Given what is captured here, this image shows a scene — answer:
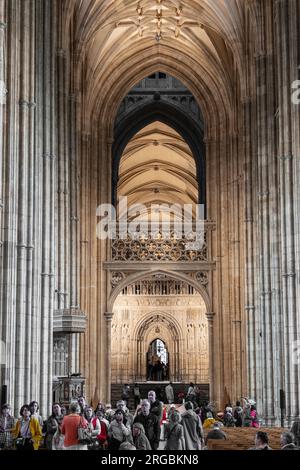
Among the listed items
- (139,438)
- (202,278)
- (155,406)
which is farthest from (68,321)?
(139,438)

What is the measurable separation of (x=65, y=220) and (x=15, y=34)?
1165 centimetres

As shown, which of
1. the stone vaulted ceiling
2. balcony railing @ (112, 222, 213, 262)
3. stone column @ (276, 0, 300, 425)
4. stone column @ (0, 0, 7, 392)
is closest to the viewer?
stone column @ (0, 0, 7, 392)

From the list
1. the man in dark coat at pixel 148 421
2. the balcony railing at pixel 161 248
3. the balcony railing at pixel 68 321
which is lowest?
the man in dark coat at pixel 148 421

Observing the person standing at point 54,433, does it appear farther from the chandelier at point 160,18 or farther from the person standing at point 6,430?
the chandelier at point 160,18

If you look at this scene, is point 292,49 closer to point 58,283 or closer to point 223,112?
point 58,283

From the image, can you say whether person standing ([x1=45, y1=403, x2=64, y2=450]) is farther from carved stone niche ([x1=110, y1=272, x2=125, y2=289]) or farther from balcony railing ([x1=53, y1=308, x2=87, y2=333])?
carved stone niche ([x1=110, y1=272, x2=125, y2=289])

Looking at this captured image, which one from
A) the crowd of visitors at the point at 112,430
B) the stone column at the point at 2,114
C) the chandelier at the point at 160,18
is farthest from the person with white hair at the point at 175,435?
the chandelier at the point at 160,18

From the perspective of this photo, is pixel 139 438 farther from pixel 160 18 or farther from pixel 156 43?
pixel 156 43

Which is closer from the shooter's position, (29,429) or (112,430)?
(112,430)

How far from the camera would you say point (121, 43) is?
138 ft

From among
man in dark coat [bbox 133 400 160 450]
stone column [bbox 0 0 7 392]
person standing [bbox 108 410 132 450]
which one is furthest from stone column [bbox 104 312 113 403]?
person standing [bbox 108 410 132 450]

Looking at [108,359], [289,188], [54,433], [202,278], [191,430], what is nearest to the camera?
[191,430]
